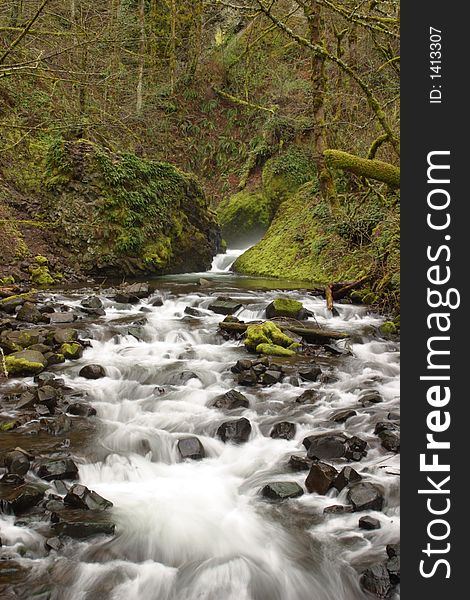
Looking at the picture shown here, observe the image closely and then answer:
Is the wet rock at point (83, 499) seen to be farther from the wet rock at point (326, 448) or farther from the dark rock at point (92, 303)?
the dark rock at point (92, 303)

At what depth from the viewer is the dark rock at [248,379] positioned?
252 inches

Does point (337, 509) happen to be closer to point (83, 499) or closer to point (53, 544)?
point (83, 499)

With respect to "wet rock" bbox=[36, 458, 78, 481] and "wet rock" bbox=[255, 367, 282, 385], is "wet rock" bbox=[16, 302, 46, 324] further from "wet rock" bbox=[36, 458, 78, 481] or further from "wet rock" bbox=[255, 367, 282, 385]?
"wet rock" bbox=[36, 458, 78, 481]

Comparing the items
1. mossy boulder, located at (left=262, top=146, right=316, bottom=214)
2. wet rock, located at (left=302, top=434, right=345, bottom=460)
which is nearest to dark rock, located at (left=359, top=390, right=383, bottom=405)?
wet rock, located at (left=302, top=434, right=345, bottom=460)

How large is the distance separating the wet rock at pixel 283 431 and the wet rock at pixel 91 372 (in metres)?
2.68

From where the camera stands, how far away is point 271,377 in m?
6.42

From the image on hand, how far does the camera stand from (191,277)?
1556 centimetres

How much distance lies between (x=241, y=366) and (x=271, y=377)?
558 mm

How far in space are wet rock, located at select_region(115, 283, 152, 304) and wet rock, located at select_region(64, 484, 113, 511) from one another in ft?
23.8

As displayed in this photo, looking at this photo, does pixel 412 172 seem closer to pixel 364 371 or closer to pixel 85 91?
pixel 364 371

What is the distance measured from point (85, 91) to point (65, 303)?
31.1 feet

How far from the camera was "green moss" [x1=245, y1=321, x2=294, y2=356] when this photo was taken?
7664 millimetres

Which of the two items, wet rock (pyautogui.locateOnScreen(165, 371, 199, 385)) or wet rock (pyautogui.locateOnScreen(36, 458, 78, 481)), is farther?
wet rock (pyautogui.locateOnScreen(165, 371, 199, 385))

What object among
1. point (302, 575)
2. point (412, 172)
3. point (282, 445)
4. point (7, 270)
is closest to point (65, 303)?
point (7, 270)
